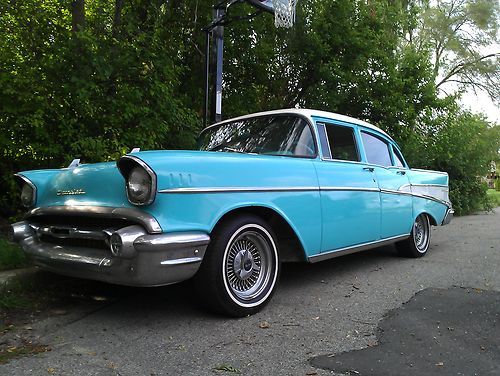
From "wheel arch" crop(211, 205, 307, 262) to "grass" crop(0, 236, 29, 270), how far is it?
7.12ft

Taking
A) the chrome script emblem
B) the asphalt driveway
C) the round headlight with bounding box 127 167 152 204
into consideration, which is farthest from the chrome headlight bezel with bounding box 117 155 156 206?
the asphalt driveway

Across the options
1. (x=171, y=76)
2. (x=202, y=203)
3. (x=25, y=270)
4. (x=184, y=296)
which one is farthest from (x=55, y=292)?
(x=171, y=76)

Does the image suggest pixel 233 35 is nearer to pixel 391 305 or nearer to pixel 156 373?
pixel 391 305

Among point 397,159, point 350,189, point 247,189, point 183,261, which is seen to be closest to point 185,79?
point 397,159

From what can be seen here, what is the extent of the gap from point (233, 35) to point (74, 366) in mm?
8598

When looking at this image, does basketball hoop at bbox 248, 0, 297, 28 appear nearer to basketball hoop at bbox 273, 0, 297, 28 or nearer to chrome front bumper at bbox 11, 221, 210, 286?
basketball hoop at bbox 273, 0, 297, 28

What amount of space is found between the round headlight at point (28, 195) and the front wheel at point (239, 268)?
1682 millimetres

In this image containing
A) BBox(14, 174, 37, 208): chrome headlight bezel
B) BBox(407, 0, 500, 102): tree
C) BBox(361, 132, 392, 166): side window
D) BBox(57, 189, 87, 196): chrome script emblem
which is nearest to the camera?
BBox(57, 189, 87, 196): chrome script emblem

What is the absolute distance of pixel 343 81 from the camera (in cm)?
1084

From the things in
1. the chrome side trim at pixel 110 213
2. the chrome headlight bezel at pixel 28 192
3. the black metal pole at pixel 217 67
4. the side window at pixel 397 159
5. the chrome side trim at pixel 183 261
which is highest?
the black metal pole at pixel 217 67

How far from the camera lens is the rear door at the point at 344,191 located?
4.51 m

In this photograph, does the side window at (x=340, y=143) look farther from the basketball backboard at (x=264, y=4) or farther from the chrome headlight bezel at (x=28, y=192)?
the basketball backboard at (x=264, y=4)

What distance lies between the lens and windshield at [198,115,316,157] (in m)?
4.57

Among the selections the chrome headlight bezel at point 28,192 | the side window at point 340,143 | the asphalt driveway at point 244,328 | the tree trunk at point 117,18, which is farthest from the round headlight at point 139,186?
the tree trunk at point 117,18
